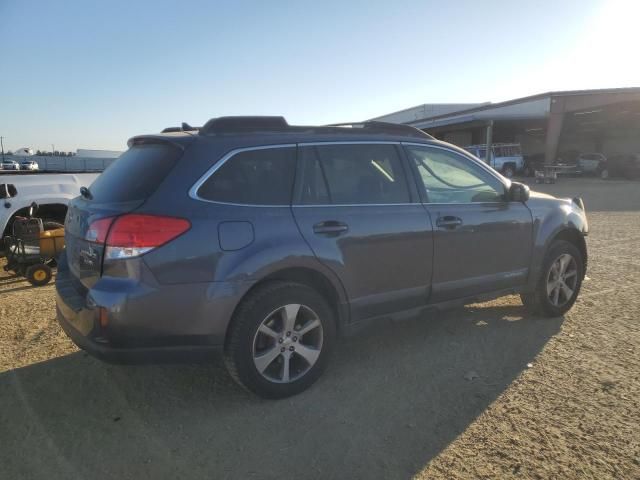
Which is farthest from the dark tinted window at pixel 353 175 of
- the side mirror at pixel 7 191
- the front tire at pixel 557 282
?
the side mirror at pixel 7 191

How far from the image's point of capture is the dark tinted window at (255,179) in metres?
3.12

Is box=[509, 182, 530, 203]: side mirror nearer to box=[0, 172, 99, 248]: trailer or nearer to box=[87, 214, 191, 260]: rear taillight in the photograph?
box=[87, 214, 191, 260]: rear taillight

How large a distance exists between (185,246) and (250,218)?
0.44 metres

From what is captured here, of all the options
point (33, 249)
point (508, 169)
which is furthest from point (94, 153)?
point (33, 249)

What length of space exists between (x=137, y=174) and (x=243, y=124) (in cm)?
78

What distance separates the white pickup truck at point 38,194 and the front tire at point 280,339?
5.21m

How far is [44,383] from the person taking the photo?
359 centimetres

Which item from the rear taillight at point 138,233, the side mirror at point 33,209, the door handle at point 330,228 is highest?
the rear taillight at point 138,233

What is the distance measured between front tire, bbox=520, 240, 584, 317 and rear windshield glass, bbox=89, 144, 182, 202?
3.52 metres

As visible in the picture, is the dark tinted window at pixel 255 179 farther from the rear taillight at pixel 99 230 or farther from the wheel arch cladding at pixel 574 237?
the wheel arch cladding at pixel 574 237

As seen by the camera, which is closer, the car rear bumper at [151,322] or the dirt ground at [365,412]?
the dirt ground at [365,412]

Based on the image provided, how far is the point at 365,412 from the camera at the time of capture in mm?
3188

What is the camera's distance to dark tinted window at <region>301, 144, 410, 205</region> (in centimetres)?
351

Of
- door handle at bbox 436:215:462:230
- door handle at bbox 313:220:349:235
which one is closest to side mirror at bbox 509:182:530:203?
door handle at bbox 436:215:462:230
